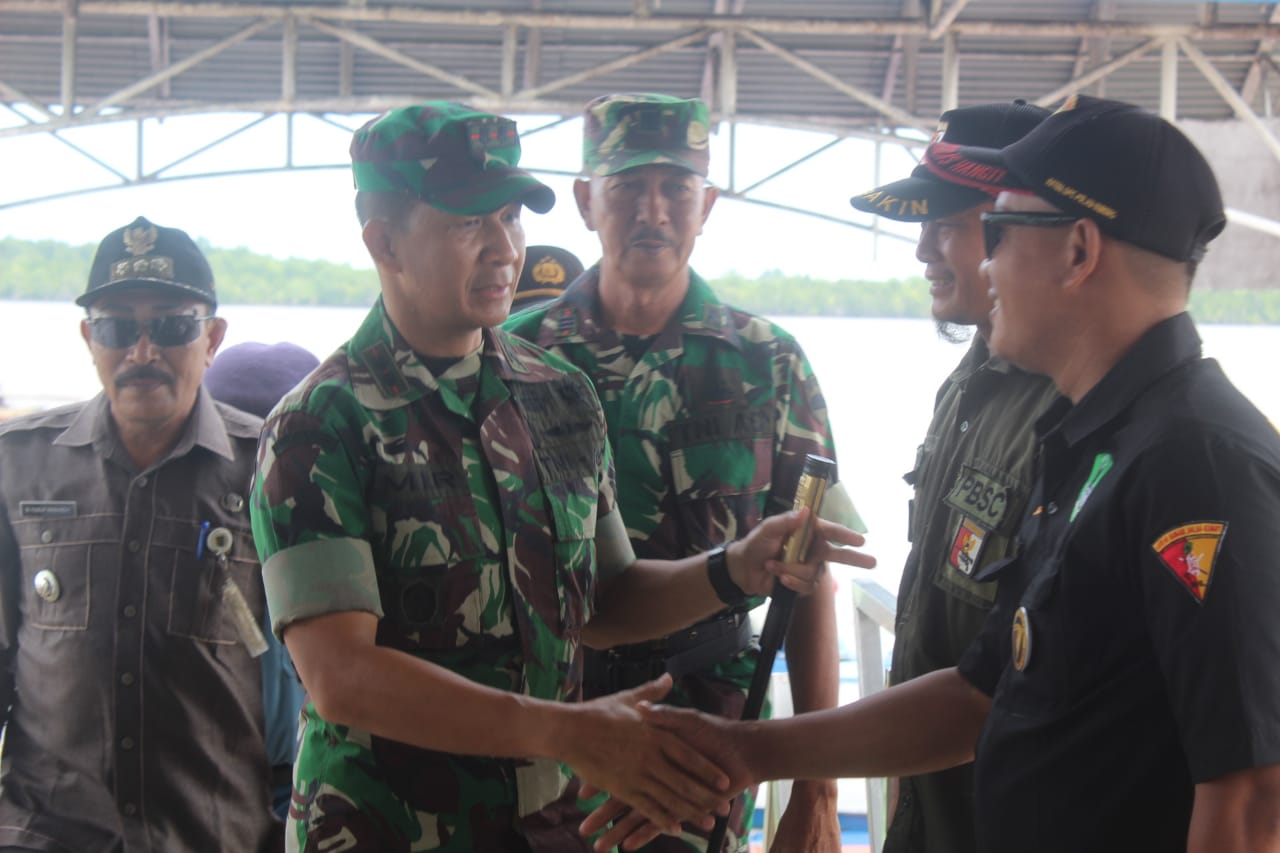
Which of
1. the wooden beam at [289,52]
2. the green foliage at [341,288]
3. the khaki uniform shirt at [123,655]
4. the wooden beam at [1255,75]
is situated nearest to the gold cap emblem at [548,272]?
the khaki uniform shirt at [123,655]

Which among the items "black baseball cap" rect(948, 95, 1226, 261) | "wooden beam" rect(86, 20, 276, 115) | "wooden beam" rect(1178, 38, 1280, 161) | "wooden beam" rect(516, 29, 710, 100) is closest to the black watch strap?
"black baseball cap" rect(948, 95, 1226, 261)

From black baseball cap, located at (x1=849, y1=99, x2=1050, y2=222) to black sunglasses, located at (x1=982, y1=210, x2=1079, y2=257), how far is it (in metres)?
0.47

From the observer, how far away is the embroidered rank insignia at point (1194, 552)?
1181 millimetres

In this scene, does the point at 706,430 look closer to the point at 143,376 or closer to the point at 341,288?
the point at 143,376

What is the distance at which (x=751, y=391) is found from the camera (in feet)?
7.97

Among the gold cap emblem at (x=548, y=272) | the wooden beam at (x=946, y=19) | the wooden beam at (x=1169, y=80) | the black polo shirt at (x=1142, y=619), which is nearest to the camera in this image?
the black polo shirt at (x=1142, y=619)

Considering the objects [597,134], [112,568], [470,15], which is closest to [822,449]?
[597,134]

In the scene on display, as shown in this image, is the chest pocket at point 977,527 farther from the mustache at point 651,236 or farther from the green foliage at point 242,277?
the green foliage at point 242,277

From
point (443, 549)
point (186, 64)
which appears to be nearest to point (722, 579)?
point (443, 549)

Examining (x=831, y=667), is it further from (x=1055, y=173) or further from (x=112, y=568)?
(x=112, y=568)

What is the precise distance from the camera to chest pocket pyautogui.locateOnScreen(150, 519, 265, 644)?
2381 millimetres

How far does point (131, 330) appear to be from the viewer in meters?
2.52

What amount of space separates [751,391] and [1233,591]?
134 centimetres

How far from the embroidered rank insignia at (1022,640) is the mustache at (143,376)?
1.88 metres
